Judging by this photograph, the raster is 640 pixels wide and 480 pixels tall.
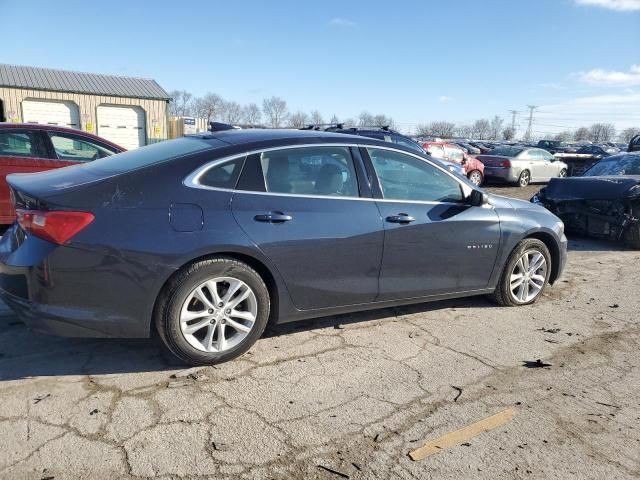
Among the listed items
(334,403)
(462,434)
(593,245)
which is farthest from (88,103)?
(462,434)

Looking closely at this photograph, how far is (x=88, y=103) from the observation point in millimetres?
28094

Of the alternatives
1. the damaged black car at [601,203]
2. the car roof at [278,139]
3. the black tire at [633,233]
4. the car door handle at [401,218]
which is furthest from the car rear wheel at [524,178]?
the car door handle at [401,218]

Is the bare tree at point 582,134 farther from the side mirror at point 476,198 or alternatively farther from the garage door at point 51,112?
the side mirror at point 476,198

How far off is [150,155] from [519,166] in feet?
53.3

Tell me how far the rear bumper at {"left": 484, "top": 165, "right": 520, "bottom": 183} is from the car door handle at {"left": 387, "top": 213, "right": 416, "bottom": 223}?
47.5 ft

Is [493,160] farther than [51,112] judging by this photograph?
No

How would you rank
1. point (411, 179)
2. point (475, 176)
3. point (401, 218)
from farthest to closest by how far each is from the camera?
point (475, 176) < point (411, 179) < point (401, 218)

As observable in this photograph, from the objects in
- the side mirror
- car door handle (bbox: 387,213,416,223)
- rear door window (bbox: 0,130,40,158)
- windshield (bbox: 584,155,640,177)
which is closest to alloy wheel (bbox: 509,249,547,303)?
the side mirror

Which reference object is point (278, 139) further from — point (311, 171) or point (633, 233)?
point (633, 233)

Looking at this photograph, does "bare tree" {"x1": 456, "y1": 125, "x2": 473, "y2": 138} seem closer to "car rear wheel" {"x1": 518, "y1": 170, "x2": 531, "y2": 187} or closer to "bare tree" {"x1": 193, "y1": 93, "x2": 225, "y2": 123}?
"bare tree" {"x1": 193, "y1": 93, "x2": 225, "y2": 123}

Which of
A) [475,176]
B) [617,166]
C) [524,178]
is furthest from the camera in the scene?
[524,178]

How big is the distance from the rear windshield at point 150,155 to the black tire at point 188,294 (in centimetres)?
82

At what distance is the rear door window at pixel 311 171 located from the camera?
12.3 feet

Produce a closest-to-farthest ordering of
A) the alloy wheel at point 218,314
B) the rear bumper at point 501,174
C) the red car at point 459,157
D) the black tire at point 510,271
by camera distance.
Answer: the alloy wheel at point 218,314 < the black tire at point 510,271 < the red car at point 459,157 < the rear bumper at point 501,174
